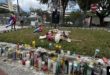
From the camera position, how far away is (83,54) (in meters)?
11.6

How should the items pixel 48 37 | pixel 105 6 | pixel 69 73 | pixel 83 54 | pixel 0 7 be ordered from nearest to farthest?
pixel 69 73, pixel 83 54, pixel 48 37, pixel 105 6, pixel 0 7

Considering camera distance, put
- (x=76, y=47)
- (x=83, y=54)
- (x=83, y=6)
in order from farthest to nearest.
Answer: (x=83, y=6) < (x=76, y=47) < (x=83, y=54)

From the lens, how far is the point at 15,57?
11766mm

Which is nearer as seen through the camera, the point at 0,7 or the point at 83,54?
the point at 83,54

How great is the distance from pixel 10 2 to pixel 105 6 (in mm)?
16068

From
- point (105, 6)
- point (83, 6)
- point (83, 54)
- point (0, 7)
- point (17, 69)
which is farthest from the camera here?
point (0, 7)

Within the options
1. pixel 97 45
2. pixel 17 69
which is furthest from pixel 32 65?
pixel 97 45

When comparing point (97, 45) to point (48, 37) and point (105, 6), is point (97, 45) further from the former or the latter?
point (105, 6)

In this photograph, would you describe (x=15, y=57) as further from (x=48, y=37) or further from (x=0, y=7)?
(x=0, y=7)

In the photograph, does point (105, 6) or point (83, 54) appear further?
point (105, 6)

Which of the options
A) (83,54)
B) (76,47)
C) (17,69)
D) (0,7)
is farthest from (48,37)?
(0,7)

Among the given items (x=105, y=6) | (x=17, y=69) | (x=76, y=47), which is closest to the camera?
(x=17, y=69)

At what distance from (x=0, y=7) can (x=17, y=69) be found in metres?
63.8

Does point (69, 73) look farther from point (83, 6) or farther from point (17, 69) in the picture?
point (83, 6)
